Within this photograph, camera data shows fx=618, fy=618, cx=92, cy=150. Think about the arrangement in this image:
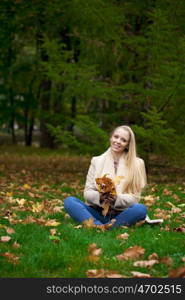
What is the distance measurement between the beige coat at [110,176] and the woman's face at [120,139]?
0.46 feet

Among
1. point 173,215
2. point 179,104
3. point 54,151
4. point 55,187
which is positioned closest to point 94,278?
point 173,215

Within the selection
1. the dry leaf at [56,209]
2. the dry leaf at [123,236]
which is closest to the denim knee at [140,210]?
the dry leaf at [123,236]

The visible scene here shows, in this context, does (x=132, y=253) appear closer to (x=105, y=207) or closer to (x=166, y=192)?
(x=105, y=207)

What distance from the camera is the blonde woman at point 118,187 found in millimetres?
7383

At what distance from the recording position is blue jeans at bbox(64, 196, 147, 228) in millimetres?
7328

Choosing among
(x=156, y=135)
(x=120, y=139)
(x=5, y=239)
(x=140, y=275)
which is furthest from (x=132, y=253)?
(x=156, y=135)

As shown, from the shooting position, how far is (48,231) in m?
6.96

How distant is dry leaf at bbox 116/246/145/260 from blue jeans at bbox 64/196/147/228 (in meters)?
1.46

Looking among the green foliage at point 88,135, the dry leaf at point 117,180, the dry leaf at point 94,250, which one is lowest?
the green foliage at point 88,135

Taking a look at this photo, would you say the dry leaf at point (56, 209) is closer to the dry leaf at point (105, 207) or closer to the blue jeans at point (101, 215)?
the blue jeans at point (101, 215)

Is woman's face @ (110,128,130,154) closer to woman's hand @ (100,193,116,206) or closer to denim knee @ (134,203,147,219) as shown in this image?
woman's hand @ (100,193,116,206)

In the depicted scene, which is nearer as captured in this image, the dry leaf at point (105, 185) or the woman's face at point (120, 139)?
the dry leaf at point (105, 185)

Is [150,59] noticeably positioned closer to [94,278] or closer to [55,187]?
[55,187]

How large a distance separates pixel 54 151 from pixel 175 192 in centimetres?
1528
